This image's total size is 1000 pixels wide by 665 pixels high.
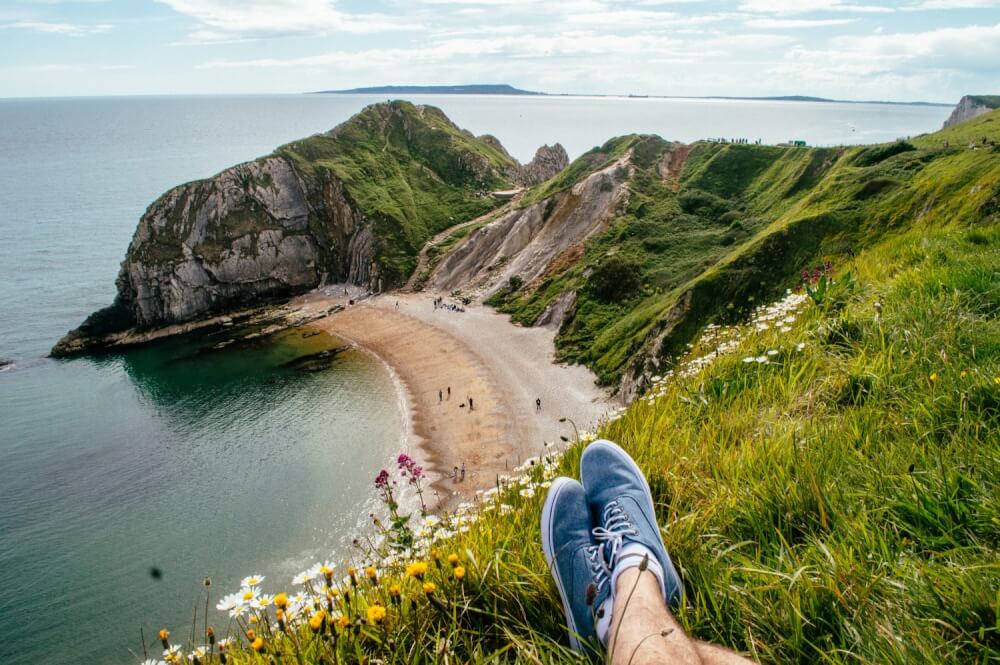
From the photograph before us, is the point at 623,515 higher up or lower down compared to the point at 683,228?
higher up

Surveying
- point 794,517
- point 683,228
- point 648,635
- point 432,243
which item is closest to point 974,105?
point 683,228

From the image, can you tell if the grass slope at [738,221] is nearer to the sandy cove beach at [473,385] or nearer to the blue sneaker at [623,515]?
the sandy cove beach at [473,385]

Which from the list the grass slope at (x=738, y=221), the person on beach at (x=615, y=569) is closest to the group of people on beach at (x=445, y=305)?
the grass slope at (x=738, y=221)

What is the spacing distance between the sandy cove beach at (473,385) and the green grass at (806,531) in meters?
20.5

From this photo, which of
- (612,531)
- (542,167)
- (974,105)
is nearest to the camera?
(612,531)

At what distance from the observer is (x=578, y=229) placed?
59719 millimetres

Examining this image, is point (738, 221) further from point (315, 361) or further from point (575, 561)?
point (575, 561)

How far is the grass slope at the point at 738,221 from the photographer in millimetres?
30875

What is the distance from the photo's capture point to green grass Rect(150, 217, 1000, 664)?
2070 mm

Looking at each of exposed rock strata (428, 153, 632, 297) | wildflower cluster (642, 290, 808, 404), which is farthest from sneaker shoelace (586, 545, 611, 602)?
exposed rock strata (428, 153, 632, 297)

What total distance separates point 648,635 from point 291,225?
253 feet

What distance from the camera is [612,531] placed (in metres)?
2.91

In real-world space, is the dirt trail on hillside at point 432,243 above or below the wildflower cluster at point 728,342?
below

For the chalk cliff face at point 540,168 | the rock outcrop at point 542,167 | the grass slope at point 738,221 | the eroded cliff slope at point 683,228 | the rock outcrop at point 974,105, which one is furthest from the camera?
the rock outcrop at point 542,167
